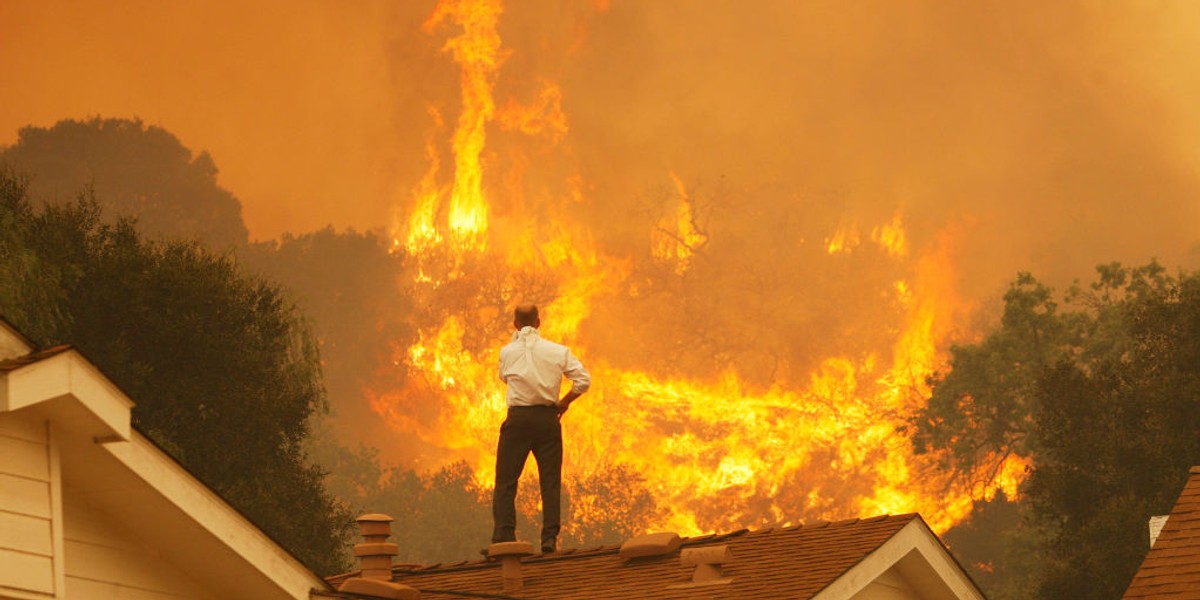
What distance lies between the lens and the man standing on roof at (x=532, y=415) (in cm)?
1595

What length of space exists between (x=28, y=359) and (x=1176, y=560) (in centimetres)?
1134

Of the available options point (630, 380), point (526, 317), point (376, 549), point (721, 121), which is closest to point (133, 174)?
point (630, 380)

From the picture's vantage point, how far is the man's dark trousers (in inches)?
627

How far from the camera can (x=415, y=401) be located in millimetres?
101875

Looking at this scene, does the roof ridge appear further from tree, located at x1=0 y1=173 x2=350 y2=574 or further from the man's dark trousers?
tree, located at x1=0 y1=173 x2=350 y2=574

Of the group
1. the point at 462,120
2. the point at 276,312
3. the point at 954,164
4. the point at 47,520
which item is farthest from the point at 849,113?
the point at 47,520

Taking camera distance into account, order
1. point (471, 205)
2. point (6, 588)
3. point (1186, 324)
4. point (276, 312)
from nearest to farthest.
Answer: point (6, 588)
point (276, 312)
point (1186, 324)
point (471, 205)

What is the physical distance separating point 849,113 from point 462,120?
78.7ft

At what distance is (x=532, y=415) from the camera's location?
Result: 16.0 metres

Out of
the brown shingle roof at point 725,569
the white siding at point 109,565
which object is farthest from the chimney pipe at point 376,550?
the white siding at point 109,565

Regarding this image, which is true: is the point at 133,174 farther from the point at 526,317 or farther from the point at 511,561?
the point at 511,561

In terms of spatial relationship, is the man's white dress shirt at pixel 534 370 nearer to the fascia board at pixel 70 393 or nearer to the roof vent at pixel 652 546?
the roof vent at pixel 652 546

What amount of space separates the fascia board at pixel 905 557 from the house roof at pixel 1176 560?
9.68ft

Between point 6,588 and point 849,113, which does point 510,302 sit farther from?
point 6,588
